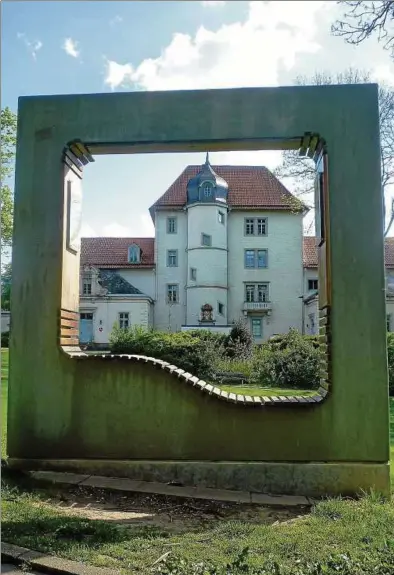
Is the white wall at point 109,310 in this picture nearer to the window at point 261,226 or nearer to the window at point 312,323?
the window at point 261,226

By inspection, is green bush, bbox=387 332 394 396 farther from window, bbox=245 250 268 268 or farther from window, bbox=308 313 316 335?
window, bbox=245 250 268 268

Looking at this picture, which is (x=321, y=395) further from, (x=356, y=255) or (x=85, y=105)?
(x=85, y=105)

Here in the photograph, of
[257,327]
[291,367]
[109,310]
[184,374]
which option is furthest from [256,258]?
[184,374]

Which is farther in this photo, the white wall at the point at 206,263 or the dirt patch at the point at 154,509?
the white wall at the point at 206,263

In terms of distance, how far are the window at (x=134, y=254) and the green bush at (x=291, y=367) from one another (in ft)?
88.8

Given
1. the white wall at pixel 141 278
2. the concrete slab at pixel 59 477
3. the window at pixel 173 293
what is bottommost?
the concrete slab at pixel 59 477

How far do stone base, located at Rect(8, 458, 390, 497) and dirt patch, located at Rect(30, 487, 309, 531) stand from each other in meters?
0.44

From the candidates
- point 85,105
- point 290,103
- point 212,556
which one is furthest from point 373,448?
point 85,105

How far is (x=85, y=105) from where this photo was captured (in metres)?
6.75

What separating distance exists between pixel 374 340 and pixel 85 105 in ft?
15.1

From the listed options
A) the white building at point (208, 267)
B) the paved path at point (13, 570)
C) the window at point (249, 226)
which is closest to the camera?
the paved path at point (13, 570)

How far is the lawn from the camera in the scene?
3.90 metres

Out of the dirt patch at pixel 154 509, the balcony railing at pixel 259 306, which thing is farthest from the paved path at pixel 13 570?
the balcony railing at pixel 259 306

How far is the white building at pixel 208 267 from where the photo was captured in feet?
139
